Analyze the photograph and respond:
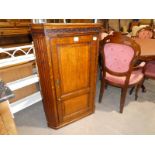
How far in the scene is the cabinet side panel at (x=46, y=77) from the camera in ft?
4.24

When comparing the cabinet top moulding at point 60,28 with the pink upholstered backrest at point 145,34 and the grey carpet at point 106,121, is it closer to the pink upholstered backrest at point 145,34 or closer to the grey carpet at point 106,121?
the grey carpet at point 106,121

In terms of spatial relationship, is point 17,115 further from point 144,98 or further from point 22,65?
point 144,98

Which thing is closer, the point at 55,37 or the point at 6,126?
the point at 6,126

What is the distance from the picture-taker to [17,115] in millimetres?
1991

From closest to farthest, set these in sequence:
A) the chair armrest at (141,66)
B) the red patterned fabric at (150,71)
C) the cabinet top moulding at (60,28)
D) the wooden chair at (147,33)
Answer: the cabinet top moulding at (60,28)
the chair armrest at (141,66)
the red patterned fabric at (150,71)
the wooden chair at (147,33)

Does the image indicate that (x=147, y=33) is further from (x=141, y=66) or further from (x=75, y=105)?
(x=75, y=105)

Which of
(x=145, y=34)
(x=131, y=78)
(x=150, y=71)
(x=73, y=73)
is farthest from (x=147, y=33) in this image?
(x=73, y=73)

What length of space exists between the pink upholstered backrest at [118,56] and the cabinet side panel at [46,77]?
2.64ft

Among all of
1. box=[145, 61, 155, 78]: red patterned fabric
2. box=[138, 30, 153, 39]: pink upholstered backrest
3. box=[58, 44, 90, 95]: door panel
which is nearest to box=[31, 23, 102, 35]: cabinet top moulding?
box=[58, 44, 90, 95]: door panel

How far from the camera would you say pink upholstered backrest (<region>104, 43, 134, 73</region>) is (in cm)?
165

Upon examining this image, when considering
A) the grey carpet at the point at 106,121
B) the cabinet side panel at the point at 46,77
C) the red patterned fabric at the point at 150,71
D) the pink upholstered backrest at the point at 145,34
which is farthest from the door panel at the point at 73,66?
the pink upholstered backrest at the point at 145,34
